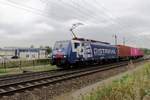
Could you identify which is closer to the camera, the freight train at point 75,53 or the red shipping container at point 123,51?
the freight train at point 75,53

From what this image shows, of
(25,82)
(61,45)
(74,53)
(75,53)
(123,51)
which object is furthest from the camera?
(123,51)

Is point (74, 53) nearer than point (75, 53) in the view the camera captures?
Yes

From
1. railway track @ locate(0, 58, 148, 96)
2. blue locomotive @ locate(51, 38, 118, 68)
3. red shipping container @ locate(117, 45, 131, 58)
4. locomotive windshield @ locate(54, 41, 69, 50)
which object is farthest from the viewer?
red shipping container @ locate(117, 45, 131, 58)

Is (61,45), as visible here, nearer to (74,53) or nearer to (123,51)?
(74,53)

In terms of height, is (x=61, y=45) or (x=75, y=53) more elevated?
(x=61, y=45)

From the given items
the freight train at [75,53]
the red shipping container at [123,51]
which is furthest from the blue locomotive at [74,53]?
the red shipping container at [123,51]

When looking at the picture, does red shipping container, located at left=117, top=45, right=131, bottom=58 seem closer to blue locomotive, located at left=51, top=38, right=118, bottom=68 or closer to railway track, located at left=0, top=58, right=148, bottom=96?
blue locomotive, located at left=51, top=38, right=118, bottom=68

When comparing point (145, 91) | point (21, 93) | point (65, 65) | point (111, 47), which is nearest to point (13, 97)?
point (21, 93)

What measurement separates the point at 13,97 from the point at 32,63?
2488cm

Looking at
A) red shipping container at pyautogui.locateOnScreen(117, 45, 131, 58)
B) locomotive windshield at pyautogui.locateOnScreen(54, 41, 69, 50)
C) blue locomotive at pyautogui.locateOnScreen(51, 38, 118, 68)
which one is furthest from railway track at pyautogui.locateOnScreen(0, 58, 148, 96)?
red shipping container at pyautogui.locateOnScreen(117, 45, 131, 58)

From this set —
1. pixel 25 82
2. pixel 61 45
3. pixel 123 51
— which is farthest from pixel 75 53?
pixel 123 51

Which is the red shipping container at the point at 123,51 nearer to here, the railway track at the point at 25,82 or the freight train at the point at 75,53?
the freight train at the point at 75,53

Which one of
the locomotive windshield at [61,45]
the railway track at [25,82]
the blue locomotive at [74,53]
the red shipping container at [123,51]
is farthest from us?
the red shipping container at [123,51]

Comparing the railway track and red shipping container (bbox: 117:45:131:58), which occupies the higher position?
red shipping container (bbox: 117:45:131:58)
